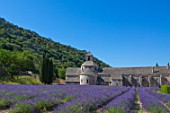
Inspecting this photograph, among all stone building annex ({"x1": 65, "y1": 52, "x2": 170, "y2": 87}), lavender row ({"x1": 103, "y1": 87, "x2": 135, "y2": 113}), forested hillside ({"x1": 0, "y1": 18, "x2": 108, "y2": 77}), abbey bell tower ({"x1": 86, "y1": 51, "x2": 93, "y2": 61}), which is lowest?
lavender row ({"x1": 103, "y1": 87, "x2": 135, "y2": 113})

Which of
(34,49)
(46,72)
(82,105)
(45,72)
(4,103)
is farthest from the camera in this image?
(34,49)

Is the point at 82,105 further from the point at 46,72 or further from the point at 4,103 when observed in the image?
the point at 46,72

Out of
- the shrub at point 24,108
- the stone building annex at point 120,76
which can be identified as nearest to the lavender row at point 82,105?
the shrub at point 24,108

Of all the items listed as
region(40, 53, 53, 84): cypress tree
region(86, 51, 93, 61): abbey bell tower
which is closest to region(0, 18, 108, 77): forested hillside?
region(86, 51, 93, 61): abbey bell tower

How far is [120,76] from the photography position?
58.4 meters

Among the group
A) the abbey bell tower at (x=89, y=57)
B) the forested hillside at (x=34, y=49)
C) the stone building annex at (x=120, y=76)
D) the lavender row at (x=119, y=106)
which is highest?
the forested hillside at (x=34, y=49)

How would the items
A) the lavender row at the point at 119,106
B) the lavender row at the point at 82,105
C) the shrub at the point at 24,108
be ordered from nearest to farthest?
the lavender row at the point at 82,105 → the shrub at the point at 24,108 → the lavender row at the point at 119,106

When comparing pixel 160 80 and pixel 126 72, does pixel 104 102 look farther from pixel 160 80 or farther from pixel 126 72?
pixel 126 72

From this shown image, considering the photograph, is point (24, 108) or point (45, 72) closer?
point (24, 108)

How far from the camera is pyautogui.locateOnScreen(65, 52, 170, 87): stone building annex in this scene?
183 ft

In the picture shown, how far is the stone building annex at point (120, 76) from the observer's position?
5574cm

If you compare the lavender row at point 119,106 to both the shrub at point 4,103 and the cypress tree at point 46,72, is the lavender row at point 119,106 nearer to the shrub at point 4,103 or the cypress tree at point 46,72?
the shrub at point 4,103

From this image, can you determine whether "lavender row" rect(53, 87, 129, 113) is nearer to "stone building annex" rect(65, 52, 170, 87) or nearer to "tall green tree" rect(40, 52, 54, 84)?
"tall green tree" rect(40, 52, 54, 84)

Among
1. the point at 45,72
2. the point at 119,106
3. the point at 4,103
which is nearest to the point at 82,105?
the point at 119,106
